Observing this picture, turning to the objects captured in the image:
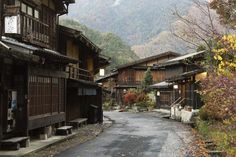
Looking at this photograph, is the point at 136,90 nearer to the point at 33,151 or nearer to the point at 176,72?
the point at 176,72

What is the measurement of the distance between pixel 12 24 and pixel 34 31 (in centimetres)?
271

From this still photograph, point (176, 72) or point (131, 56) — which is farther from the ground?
point (131, 56)

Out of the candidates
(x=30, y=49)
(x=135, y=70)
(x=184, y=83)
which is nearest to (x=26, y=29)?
(x=30, y=49)

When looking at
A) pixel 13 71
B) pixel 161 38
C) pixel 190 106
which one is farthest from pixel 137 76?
pixel 161 38

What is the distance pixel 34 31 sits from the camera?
21.7 m

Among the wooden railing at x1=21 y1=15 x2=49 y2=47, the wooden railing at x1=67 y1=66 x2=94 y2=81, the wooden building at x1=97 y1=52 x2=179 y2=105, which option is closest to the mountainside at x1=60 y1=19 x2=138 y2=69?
the wooden building at x1=97 y1=52 x2=179 y2=105

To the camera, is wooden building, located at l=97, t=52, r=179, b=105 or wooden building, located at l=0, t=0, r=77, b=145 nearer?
wooden building, located at l=0, t=0, r=77, b=145

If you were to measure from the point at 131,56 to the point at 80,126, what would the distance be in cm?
9676

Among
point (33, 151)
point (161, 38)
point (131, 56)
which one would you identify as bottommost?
point (33, 151)

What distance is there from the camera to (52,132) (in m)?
23.3

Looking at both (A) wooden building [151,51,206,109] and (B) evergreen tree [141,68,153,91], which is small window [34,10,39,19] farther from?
(B) evergreen tree [141,68,153,91]

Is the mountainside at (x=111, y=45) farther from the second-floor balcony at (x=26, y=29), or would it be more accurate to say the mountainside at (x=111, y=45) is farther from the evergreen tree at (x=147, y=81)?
the second-floor balcony at (x=26, y=29)

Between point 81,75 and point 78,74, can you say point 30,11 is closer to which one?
point 78,74

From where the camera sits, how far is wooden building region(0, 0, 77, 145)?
710 inches
